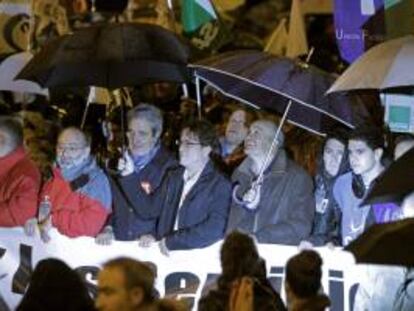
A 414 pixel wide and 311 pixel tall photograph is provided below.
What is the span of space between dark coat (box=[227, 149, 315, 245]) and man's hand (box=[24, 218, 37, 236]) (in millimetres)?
1424

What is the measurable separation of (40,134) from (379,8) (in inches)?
110

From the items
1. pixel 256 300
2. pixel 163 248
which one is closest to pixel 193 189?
pixel 163 248

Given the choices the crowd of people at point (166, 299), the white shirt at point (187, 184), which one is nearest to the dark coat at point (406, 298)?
the crowd of people at point (166, 299)

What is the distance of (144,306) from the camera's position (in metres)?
6.97

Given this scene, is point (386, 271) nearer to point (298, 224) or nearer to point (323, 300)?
point (298, 224)

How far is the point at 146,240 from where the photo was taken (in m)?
9.99

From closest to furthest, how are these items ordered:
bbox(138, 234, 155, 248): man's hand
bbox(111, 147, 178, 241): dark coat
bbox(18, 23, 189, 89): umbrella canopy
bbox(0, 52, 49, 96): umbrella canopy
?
bbox(138, 234, 155, 248): man's hand → bbox(111, 147, 178, 241): dark coat → bbox(18, 23, 189, 89): umbrella canopy → bbox(0, 52, 49, 96): umbrella canopy

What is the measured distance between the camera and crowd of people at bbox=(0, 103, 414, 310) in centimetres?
965

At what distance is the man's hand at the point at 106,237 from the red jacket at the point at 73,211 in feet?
0.13

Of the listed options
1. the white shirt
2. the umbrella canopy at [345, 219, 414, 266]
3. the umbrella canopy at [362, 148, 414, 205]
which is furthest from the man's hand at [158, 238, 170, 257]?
the umbrella canopy at [345, 219, 414, 266]

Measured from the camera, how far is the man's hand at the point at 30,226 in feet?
33.7

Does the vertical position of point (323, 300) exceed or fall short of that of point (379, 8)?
it falls short

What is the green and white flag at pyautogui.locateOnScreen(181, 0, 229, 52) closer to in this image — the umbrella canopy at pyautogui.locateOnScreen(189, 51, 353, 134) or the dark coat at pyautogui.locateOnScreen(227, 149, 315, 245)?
the umbrella canopy at pyautogui.locateOnScreen(189, 51, 353, 134)

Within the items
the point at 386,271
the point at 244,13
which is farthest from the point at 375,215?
the point at 244,13
